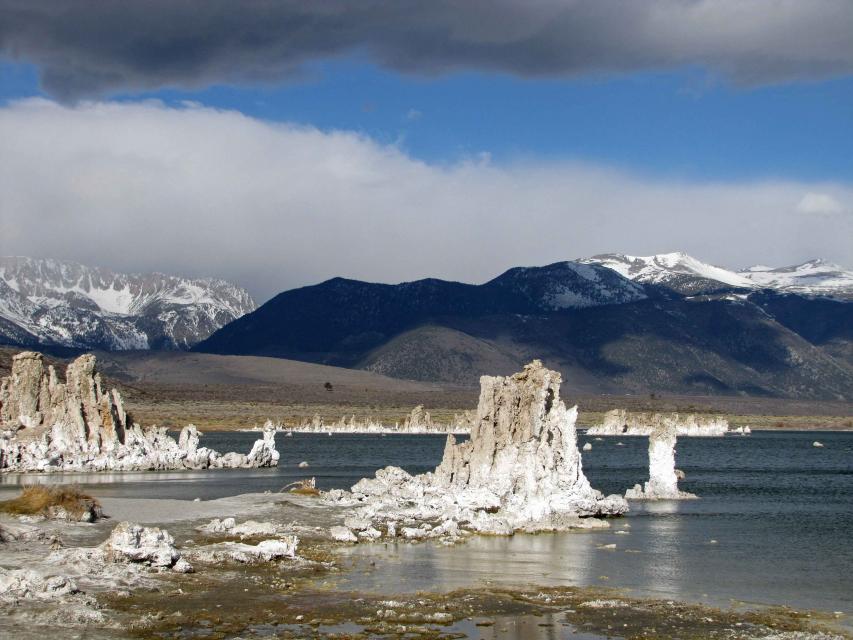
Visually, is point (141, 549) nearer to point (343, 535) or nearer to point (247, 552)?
point (247, 552)

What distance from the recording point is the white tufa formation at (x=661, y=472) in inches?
2350

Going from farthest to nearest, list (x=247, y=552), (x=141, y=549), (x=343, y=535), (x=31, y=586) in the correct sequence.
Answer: (x=343, y=535) → (x=247, y=552) → (x=141, y=549) → (x=31, y=586)

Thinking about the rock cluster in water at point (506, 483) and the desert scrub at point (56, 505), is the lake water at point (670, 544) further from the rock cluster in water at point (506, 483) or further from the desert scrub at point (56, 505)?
the desert scrub at point (56, 505)

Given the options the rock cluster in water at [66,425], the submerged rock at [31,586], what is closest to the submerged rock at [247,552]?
the submerged rock at [31,586]

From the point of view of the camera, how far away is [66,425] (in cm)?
7750

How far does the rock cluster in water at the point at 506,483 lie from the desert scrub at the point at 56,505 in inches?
365

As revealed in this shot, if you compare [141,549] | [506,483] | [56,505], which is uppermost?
[506,483]

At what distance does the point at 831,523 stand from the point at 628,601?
24894mm

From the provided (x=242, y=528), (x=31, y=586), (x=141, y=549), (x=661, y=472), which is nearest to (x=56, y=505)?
(x=242, y=528)

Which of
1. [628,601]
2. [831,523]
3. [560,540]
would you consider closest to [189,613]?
[628,601]

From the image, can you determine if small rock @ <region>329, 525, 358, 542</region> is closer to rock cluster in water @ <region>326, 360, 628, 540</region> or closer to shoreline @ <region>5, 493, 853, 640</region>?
rock cluster in water @ <region>326, 360, 628, 540</region>

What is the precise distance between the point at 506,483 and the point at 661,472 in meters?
14.4

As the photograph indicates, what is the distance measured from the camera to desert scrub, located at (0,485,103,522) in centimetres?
3991

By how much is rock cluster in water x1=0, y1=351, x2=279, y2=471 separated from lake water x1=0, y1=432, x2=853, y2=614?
9.00ft
